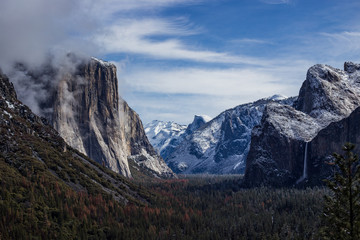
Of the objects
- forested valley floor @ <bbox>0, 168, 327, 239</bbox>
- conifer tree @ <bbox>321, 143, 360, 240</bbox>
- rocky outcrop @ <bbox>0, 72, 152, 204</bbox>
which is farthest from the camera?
rocky outcrop @ <bbox>0, 72, 152, 204</bbox>

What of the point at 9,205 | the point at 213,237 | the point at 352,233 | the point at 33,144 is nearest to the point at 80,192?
the point at 33,144

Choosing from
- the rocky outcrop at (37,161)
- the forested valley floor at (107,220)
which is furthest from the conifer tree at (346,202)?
the rocky outcrop at (37,161)

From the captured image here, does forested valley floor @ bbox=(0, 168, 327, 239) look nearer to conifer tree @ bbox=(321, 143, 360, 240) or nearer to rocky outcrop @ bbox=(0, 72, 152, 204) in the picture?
rocky outcrop @ bbox=(0, 72, 152, 204)

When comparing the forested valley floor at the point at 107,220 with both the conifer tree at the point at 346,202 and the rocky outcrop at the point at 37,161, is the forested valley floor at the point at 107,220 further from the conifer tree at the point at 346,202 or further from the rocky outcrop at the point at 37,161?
the conifer tree at the point at 346,202

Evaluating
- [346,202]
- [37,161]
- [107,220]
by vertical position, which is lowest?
[107,220]

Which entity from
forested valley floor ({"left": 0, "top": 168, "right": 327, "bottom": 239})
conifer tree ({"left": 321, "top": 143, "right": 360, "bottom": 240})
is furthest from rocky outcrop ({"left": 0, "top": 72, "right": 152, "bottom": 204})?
conifer tree ({"left": 321, "top": 143, "right": 360, "bottom": 240})

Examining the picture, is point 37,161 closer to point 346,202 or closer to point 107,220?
point 107,220

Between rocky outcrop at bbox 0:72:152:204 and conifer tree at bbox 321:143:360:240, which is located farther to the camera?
rocky outcrop at bbox 0:72:152:204

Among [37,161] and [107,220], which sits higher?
[37,161]

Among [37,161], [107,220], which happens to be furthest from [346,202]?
[37,161]

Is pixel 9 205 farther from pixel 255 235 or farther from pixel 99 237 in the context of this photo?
pixel 255 235
